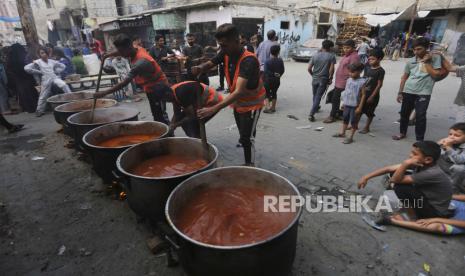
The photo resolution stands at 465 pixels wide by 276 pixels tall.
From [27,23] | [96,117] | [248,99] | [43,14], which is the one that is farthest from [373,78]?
[43,14]

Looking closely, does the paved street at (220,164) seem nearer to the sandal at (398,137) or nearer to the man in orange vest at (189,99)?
the sandal at (398,137)

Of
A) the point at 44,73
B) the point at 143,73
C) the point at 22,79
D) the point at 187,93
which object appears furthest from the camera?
the point at 22,79

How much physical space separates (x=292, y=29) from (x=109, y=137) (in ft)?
62.0

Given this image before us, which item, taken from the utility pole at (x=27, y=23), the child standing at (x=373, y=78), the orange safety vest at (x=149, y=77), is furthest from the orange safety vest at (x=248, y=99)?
the utility pole at (x=27, y=23)

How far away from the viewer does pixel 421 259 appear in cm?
230

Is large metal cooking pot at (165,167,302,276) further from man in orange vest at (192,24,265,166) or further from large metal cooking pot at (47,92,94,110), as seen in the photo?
large metal cooking pot at (47,92,94,110)

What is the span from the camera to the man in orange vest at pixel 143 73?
3.71 m

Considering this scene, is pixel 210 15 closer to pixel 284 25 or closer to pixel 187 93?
pixel 284 25

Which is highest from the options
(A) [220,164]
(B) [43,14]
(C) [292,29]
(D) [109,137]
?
(B) [43,14]

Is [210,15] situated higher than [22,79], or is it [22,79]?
[210,15]

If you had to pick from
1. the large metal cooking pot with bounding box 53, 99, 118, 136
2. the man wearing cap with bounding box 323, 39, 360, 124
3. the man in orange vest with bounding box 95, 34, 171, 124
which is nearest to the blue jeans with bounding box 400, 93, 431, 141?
the man wearing cap with bounding box 323, 39, 360, 124

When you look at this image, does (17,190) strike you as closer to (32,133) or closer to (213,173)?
(32,133)

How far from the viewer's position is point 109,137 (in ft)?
11.7

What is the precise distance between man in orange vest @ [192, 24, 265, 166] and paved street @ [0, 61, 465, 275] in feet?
3.40
